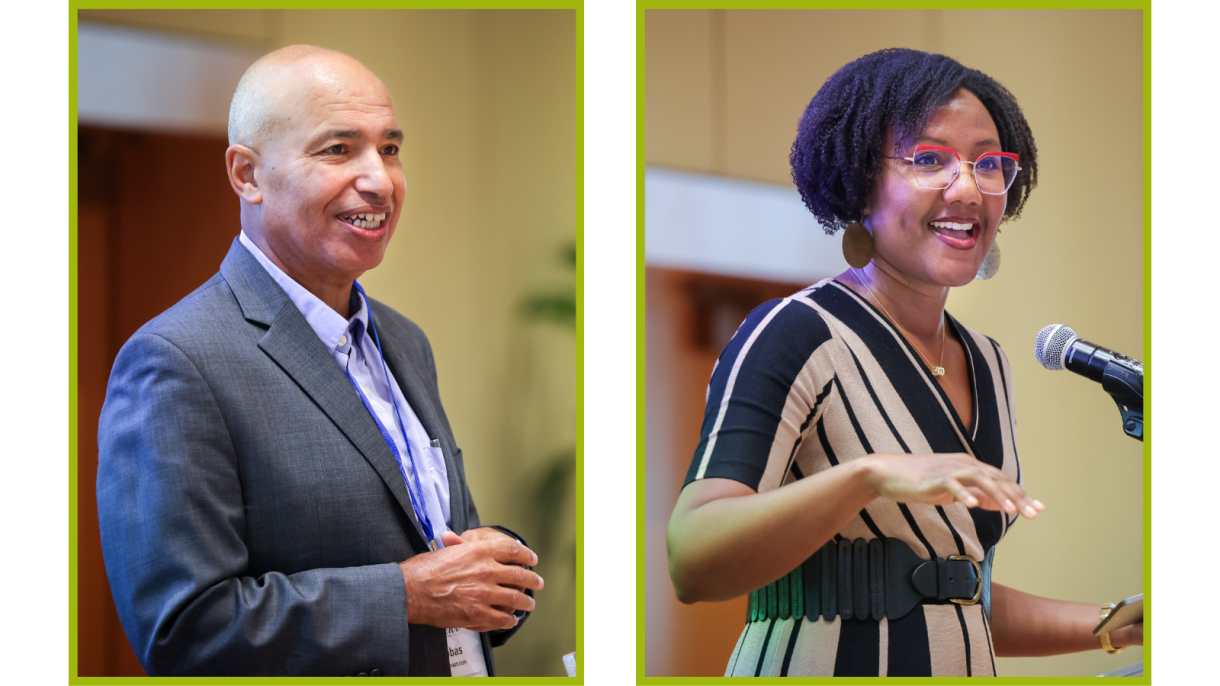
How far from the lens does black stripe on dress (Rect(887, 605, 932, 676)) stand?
2232 millimetres

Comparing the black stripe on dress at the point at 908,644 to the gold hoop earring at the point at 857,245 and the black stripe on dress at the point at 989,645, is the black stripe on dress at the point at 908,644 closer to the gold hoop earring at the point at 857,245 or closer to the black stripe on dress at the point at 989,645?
the black stripe on dress at the point at 989,645

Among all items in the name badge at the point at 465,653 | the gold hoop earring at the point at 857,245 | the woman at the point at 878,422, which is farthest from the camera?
the gold hoop earring at the point at 857,245

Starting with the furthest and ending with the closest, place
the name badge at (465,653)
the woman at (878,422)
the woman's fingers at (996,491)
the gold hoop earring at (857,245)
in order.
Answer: the gold hoop earring at (857,245)
the name badge at (465,653)
the woman at (878,422)
the woman's fingers at (996,491)

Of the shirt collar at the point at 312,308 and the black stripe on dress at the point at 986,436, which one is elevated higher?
the shirt collar at the point at 312,308

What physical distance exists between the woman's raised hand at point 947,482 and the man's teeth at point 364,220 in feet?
3.91

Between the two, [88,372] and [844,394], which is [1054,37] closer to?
[844,394]

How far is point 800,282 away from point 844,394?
0.98ft

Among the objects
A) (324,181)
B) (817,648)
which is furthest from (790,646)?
(324,181)

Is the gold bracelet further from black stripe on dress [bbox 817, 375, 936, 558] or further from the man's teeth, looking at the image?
the man's teeth

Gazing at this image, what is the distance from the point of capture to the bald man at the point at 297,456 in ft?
6.55

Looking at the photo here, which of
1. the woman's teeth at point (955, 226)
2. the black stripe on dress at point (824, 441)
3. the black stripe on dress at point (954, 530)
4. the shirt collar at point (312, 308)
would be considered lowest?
the black stripe on dress at point (954, 530)

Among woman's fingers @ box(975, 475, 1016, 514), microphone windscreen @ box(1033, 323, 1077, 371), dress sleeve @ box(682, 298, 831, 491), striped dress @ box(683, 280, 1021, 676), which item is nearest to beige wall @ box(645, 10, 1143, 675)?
microphone windscreen @ box(1033, 323, 1077, 371)

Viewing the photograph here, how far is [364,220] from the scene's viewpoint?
239 centimetres
